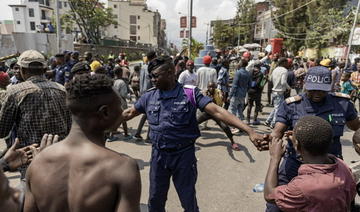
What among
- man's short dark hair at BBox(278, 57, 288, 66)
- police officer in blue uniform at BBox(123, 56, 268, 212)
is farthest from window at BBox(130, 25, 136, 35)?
police officer in blue uniform at BBox(123, 56, 268, 212)

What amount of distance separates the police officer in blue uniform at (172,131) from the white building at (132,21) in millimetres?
67446

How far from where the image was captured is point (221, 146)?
557cm

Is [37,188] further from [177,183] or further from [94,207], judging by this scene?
[177,183]

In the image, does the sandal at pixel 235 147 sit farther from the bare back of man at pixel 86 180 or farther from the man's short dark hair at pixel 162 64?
the bare back of man at pixel 86 180

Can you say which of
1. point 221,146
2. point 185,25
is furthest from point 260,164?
point 185,25

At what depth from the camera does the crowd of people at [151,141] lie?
3.87 ft

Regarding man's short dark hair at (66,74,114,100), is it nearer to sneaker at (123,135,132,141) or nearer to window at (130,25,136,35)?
sneaker at (123,135,132,141)

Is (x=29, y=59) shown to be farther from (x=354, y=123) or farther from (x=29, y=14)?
(x=29, y=14)

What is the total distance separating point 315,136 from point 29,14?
2695 inches

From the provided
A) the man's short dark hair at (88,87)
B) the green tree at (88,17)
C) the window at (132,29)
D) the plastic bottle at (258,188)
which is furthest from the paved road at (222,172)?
the window at (132,29)

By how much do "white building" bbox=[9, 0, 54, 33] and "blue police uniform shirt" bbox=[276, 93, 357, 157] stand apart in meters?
64.0

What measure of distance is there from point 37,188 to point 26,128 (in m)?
1.28

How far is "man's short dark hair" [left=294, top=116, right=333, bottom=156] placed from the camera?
1.59 m

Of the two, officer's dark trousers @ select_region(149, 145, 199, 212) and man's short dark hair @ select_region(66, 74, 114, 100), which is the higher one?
man's short dark hair @ select_region(66, 74, 114, 100)
